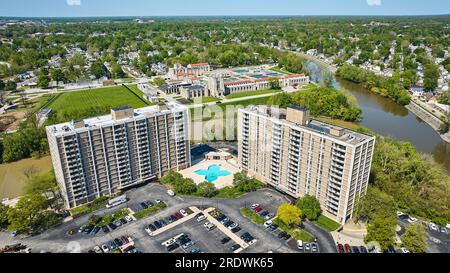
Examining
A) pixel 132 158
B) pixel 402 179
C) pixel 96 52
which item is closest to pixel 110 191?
pixel 132 158

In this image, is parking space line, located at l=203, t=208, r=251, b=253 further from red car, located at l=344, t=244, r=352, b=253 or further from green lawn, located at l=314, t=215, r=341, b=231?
red car, located at l=344, t=244, r=352, b=253

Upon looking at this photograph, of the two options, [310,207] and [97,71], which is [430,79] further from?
[97,71]

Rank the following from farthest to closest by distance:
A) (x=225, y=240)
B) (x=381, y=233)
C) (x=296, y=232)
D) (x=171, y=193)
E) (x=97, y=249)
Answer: (x=171, y=193) < (x=296, y=232) < (x=225, y=240) < (x=97, y=249) < (x=381, y=233)

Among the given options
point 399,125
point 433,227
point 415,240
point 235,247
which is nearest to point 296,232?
point 235,247

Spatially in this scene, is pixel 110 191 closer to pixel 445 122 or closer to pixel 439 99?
pixel 445 122
